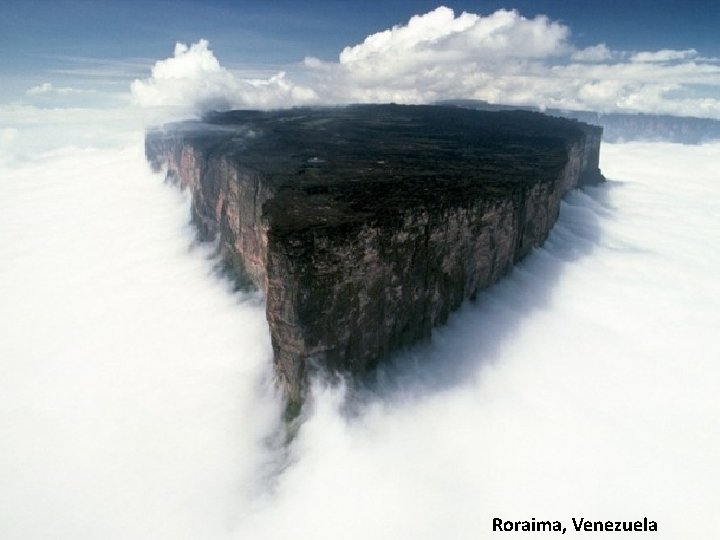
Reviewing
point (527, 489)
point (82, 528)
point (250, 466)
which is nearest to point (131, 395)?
point (82, 528)

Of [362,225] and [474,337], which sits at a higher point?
[362,225]

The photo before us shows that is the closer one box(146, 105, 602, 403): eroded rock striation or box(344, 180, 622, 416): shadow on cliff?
box(146, 105, 602, 403): eroded rock striation

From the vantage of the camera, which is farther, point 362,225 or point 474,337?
point 474,337

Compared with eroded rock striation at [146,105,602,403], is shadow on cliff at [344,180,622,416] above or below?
below

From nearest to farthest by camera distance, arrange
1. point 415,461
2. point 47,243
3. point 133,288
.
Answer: point 415,461
point 133,288
point 47,243

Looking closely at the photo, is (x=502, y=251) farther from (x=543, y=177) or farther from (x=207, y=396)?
(x=207, y=396)
